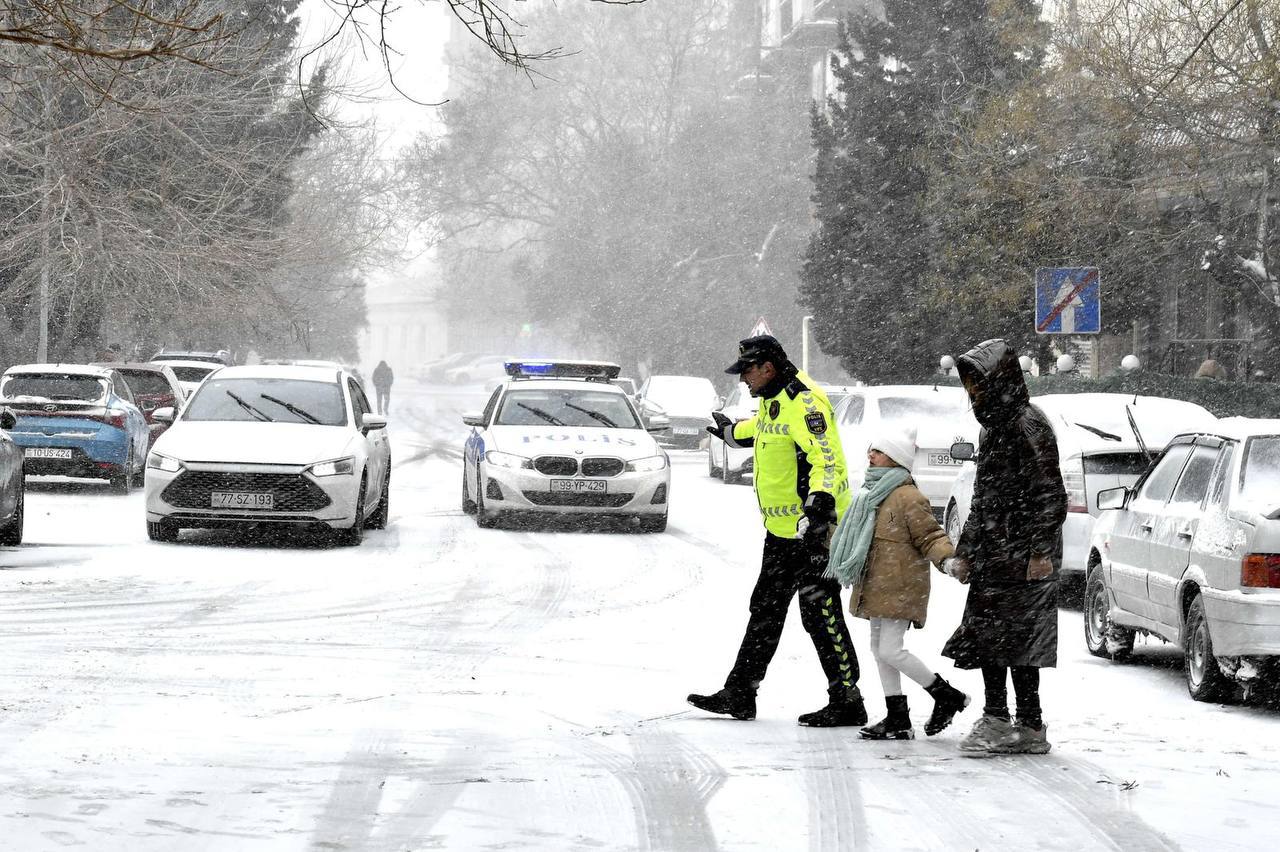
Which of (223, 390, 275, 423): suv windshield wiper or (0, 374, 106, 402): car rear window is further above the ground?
(0, 374, 106, 402): car rear window

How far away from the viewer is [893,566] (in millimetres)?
7656

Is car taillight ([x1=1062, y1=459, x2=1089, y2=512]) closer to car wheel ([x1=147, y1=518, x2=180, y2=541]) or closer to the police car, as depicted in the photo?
the police car

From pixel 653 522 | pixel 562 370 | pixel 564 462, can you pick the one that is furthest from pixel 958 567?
pixel 562 370

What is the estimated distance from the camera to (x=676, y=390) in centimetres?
4228

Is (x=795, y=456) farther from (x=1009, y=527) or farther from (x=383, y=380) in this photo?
(x=383, y=380)

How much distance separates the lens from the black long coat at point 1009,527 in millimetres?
7438

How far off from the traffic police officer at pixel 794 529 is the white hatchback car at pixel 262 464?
27.0 feet

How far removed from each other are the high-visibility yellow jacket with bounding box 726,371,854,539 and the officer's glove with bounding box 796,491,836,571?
0.05m

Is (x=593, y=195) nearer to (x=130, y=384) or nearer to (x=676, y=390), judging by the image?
(x=676, y=390)

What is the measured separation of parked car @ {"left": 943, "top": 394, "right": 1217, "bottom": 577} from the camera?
1311cm

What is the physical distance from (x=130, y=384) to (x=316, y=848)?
23.8 meters

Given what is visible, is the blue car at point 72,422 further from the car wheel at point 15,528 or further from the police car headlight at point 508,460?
the police car headlight at point 508,460

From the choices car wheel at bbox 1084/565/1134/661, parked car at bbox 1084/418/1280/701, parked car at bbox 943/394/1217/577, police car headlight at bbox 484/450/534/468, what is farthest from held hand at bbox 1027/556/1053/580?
police car headlight at bbox 484/450/534/468

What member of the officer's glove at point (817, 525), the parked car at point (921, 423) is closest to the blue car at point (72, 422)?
the parked car at point (921, 423)
